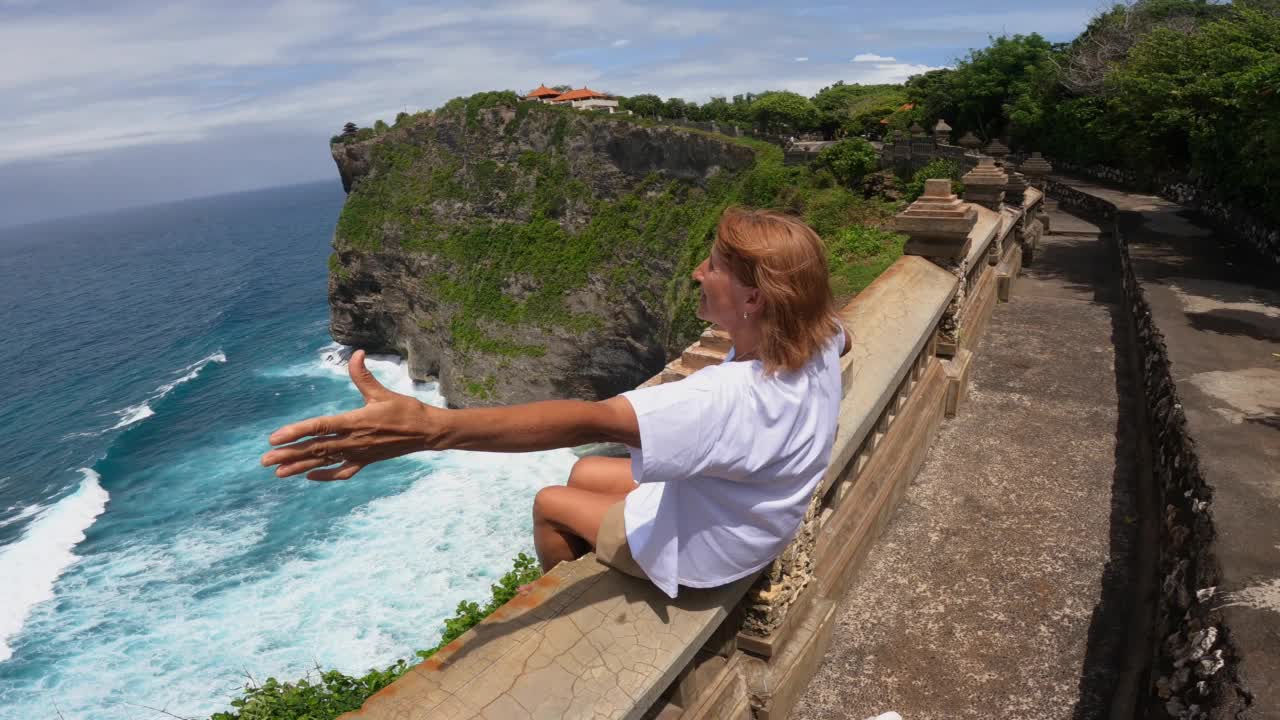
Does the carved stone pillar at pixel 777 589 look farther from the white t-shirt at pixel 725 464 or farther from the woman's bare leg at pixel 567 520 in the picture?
the woman's bare leg at pixel 567 520

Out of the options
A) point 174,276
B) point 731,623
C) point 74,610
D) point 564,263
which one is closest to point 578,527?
point 731,623

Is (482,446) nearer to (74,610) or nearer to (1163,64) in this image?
(1163,64)

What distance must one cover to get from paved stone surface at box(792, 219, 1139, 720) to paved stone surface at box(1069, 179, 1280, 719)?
0.70 m

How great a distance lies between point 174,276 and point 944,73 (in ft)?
333

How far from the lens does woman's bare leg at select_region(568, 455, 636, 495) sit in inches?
115

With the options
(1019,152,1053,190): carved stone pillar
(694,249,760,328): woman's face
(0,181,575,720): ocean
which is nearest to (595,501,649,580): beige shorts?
(694,249,760,328): woman's face

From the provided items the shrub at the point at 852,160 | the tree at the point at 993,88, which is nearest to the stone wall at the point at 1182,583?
the shrub at the point at 852,160

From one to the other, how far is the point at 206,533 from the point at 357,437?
117 ft

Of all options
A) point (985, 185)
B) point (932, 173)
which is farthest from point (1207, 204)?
point (985, 185)

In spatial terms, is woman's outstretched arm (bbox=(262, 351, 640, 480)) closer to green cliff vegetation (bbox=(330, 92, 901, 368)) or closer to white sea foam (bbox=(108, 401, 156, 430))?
green cliff vegetation (bbox=(330, 92, 901, 368))

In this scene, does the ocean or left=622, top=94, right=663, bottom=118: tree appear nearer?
the ocean

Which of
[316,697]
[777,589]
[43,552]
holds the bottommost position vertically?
[43,552]

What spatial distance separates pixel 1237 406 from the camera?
5387mm

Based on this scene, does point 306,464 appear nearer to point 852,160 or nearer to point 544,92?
point 852,160
